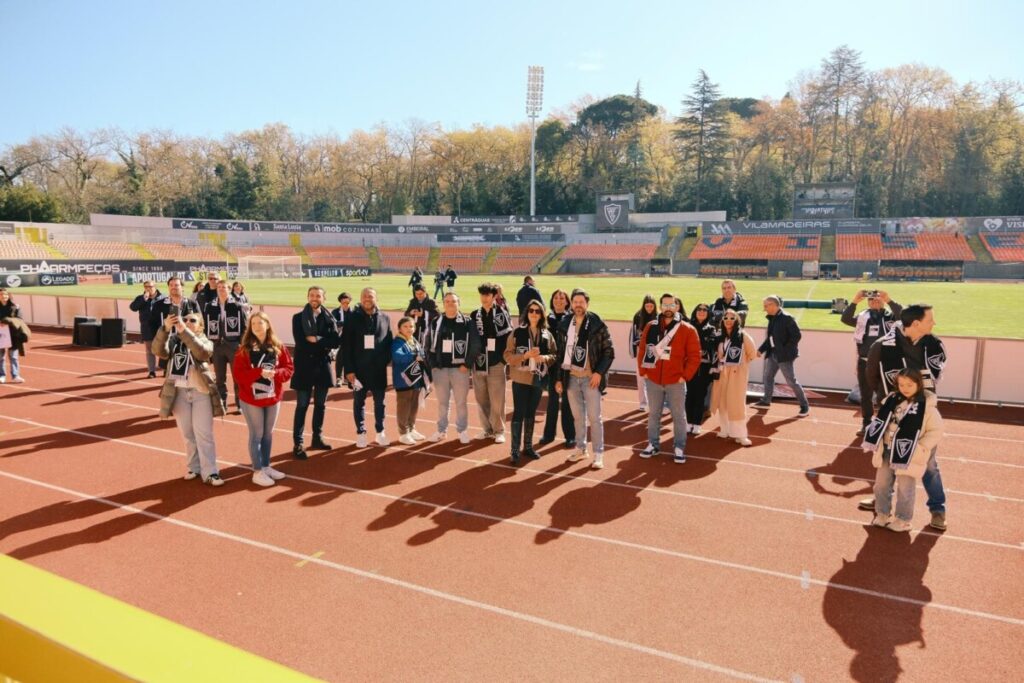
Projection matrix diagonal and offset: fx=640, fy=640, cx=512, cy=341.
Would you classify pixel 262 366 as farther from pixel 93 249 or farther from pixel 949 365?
pixel 93 249

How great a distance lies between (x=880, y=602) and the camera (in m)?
4.73

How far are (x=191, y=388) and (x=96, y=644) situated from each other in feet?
21.1

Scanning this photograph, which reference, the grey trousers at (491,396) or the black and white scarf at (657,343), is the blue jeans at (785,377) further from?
the grey trousers at (491,396)

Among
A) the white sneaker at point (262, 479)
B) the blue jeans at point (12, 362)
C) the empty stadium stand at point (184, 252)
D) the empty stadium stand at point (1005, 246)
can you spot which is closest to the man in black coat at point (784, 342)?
the white sneaker at point (262, 479)

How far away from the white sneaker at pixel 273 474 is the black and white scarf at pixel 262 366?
90 cm

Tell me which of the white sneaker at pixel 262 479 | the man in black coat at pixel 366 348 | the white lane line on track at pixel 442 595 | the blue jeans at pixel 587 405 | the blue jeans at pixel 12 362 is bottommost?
the white lane line on track at pixel 442 595

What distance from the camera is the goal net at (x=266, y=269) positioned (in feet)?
174

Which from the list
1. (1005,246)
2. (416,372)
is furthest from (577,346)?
(1005,246)

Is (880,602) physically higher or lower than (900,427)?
lower

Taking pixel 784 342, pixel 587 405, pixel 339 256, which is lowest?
pixel 587 405

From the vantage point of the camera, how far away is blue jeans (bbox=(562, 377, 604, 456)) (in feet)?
24.9

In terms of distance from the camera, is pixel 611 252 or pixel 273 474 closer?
pixel 273 474

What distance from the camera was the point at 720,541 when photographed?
577 centimetres

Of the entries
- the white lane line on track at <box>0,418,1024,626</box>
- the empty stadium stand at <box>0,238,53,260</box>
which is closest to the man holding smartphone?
the white lane line on track at <box>0,418,1024,626</box>
